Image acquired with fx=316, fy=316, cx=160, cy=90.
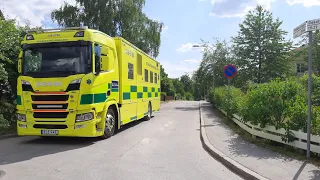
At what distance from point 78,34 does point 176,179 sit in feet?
17.9

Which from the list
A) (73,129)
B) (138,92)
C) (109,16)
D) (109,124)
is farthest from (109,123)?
(109,16)

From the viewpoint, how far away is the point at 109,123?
10398 millimetres

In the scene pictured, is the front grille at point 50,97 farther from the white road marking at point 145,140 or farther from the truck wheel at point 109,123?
the white road marking at point 145,140

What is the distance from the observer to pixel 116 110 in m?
11.0

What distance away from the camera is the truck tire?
33.6 feet

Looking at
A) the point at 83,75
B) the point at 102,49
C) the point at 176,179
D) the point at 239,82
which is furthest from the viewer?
Result: the point at 239,82

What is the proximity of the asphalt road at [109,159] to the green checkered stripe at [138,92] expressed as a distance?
73.1 inches

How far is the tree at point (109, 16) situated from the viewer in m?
30.8

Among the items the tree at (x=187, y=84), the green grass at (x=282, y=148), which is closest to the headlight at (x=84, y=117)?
the green grass at (x=282, y=148)

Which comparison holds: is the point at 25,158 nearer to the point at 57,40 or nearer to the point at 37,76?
the point at 37,76

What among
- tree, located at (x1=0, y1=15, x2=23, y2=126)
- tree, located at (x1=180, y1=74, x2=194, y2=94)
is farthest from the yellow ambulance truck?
tree, located at (x1=180, y1=74, x2=194, y2=94)

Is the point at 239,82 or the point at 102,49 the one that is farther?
the point at 239,82

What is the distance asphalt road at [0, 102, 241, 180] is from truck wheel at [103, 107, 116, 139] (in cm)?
21

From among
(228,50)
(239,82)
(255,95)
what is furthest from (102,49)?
(228,50)
